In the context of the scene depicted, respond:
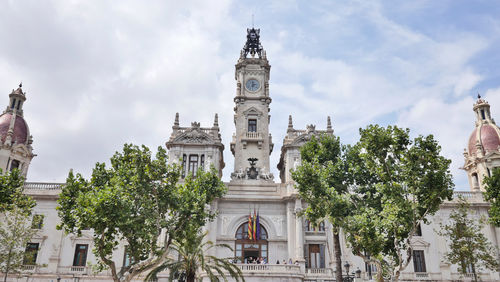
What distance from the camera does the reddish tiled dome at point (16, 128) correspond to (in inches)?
1877

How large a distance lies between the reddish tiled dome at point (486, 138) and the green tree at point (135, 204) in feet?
121

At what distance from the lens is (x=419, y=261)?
140ft

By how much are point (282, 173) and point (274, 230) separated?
41.6ft

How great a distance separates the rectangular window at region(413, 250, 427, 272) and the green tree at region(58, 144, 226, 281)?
25059 millimetres

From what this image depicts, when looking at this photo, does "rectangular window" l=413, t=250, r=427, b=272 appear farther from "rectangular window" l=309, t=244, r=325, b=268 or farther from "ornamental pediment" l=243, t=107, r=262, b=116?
"ornamental pediment" l=243, t=107, r=262, b=116

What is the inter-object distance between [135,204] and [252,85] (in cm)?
2990

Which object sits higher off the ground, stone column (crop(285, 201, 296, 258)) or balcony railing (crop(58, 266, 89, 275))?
stone column (crop(285, 201, 296, 258))

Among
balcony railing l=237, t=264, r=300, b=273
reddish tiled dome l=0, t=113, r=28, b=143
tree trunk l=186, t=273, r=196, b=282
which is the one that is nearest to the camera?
tree trunk l=186, t=273, r=196, b=282

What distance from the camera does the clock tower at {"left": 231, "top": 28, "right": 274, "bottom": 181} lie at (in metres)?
48.1

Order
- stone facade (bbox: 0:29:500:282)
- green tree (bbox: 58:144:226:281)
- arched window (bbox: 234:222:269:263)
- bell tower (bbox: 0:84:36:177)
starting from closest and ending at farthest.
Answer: green tree (bbox: 58:144:226:281) < stone facade (bbox: 0:29:500:282) < arched window (bbox: 234:222:269:263) < bell tower (bbox: 0:84:36:177)

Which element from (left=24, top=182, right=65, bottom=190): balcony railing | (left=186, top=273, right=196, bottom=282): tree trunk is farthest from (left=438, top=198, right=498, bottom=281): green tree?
(left=24, top=182, right=65, bottom=190): balcony railing

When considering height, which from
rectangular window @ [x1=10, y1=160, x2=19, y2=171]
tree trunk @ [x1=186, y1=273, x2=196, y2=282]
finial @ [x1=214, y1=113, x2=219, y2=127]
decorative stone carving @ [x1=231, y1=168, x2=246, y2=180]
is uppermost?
finial @ [x1=214, y1=113, x2=219, y2=127]

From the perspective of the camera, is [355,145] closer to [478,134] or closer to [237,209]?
[237,209]

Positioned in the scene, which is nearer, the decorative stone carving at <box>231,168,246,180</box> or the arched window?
the arched window
